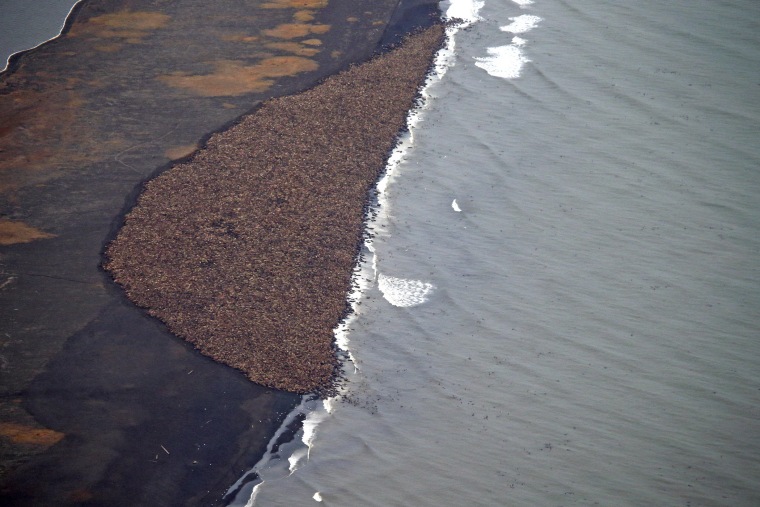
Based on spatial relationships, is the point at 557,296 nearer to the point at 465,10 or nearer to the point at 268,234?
the point at 268,234

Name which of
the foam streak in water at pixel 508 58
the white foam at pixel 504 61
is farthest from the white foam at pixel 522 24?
the white foam at pixel 504 61

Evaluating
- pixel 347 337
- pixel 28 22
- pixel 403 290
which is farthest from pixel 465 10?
pixel 347 337

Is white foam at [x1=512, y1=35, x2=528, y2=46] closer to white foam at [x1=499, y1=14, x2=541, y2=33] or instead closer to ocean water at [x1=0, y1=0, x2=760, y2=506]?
ocean water at [x1=0, y1=0, x2=760, y2=506]

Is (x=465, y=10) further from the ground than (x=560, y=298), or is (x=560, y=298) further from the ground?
(x=465, y=10)

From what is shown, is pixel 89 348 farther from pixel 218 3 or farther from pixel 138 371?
pixel 218 3

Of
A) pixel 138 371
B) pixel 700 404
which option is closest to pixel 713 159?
pixel 700 404

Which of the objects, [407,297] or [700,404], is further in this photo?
[407,297]
